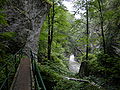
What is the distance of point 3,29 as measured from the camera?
10469mm

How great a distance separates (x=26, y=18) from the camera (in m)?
12.2

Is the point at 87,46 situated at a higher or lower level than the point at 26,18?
lower

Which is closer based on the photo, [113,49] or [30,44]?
[113,49]

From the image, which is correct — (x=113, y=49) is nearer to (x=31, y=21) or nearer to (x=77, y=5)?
(x=77, y=5)

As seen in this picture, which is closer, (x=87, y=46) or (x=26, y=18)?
(x=87, y=46)

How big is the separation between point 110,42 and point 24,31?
8187mm

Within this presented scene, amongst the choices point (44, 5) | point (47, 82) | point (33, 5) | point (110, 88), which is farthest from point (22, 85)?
point (44, 5)

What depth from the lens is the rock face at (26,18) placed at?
11.1 meters

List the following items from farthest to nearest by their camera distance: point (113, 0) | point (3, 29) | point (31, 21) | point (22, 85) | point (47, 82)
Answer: point (31, 21), point (113, 0), point (3, 29), point (47, 82), point (22, 85)

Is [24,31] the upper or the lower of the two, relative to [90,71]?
upper

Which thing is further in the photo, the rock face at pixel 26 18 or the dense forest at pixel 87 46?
the rock face at pixel 26 18

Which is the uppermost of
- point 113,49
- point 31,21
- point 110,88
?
point 31,21

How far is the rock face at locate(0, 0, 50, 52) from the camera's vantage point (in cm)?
1106

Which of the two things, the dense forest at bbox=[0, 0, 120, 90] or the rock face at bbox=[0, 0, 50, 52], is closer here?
the dense forest at bbox=[0, 0, 120, 90]
